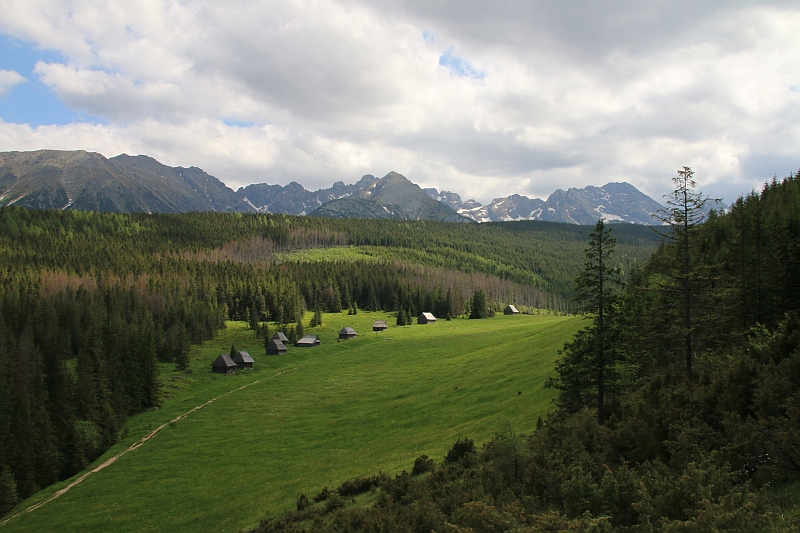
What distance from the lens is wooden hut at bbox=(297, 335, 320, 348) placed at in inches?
4328

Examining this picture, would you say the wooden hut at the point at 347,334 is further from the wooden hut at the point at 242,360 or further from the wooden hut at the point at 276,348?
the wooden hut at the point at 242,360

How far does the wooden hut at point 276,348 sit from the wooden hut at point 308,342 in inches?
254

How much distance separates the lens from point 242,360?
9206 centimetres

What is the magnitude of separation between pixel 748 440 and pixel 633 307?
2647 centimetres

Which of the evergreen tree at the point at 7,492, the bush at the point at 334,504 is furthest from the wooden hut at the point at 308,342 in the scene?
the bush at the point at 334,504

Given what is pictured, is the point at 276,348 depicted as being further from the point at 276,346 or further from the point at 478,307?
the point at 478,307

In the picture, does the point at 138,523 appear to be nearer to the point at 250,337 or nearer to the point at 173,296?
the point at 250,337

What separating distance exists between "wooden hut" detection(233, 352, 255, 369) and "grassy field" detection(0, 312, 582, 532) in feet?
14.0

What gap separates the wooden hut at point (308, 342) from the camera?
10994cm

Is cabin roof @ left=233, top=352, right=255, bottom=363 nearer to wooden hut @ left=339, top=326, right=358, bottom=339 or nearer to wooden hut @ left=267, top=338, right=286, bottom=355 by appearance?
wooden hut @ left=267, top=338, right=286, bottom=355

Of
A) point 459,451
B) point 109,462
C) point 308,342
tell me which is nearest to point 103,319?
point 308,342

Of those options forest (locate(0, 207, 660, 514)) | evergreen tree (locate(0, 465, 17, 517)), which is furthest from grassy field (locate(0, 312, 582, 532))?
forest (locate(0, 207, 660, 514))

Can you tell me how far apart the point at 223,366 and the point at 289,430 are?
127 ft

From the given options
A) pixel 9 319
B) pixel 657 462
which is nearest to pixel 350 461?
pixel 657 462
